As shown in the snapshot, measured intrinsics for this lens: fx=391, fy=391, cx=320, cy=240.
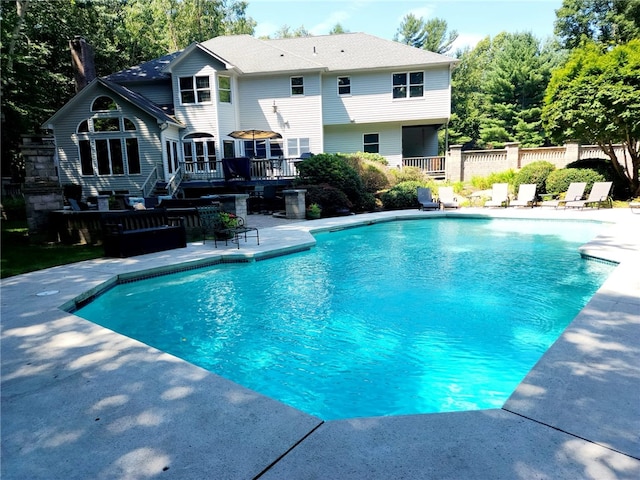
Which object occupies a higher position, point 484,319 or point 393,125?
point 393,125

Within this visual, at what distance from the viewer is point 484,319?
552 cm

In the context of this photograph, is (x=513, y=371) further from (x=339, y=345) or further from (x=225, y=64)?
(x=225, y=64)

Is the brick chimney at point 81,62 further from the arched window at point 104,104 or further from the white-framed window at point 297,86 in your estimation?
the white-framed window at point 297,86

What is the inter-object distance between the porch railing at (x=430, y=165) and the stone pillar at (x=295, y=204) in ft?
29.8

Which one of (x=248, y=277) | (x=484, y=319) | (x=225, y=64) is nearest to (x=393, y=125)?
(x=225, y=64)

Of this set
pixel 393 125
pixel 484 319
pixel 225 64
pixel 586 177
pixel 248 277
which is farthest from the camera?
pixel 393 125

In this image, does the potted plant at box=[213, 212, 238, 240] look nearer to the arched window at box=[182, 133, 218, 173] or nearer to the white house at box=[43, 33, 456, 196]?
the white house at box=[43, 33, 456, 196]

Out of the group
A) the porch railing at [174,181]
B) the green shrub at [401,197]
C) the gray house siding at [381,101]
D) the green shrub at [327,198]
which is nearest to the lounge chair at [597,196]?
the green shrub at [401,197]

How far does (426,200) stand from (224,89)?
12985 millimetres

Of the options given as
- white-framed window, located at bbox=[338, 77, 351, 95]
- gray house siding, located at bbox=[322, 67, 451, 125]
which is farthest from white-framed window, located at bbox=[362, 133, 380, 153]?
white-framed window, located at bbox=[338, 77, 351, 95]

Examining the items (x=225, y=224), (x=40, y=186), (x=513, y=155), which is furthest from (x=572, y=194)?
(x=40, y=186)

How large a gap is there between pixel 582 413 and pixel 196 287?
6264 millimetres

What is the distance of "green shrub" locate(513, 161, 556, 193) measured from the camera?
57.4 ft

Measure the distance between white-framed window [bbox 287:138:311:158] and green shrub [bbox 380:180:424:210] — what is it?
7.03m
